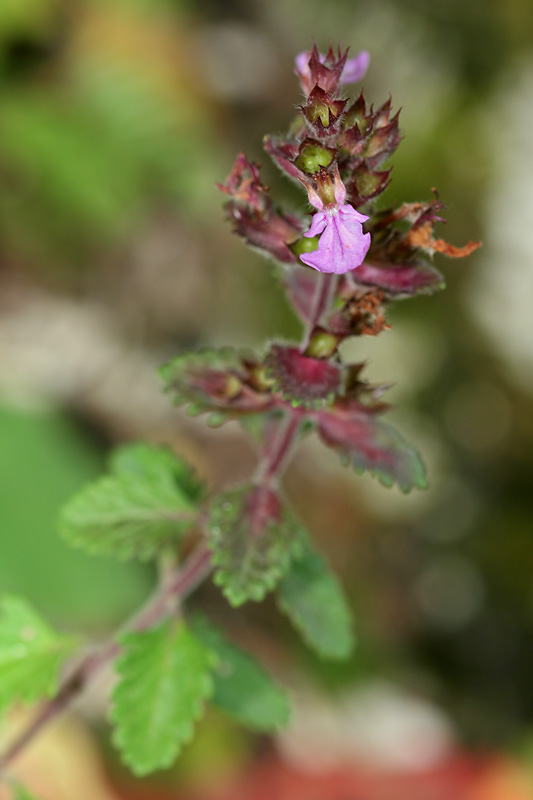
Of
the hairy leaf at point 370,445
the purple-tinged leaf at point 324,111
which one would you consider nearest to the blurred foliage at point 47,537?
the hairy leaf at point 370,445

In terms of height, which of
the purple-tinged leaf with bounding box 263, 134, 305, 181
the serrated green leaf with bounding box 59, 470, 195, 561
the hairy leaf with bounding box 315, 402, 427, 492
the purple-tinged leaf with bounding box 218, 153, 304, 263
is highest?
the purple-tinged leaf with bounding box 263, 134, 305, 181

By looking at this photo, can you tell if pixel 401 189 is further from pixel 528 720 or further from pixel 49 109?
pixel 528 720

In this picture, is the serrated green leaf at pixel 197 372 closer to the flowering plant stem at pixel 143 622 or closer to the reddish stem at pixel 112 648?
the flowering plant stem at pixel 143 622

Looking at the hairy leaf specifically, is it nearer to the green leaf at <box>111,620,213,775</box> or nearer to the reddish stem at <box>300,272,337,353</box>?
the reddish stem at <box>300,272,337,353</box>

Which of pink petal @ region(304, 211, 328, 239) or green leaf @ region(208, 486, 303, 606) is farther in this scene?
green leaf @ region(208, 486, 303, 606)

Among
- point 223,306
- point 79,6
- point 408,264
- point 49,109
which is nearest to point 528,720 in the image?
point 223,306

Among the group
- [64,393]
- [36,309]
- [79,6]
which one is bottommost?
[64,393]

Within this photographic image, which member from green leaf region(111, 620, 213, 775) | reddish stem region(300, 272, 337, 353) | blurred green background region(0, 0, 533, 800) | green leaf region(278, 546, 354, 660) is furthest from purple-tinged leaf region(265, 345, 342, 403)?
blurred green background region(0, 0, 533, 800)
